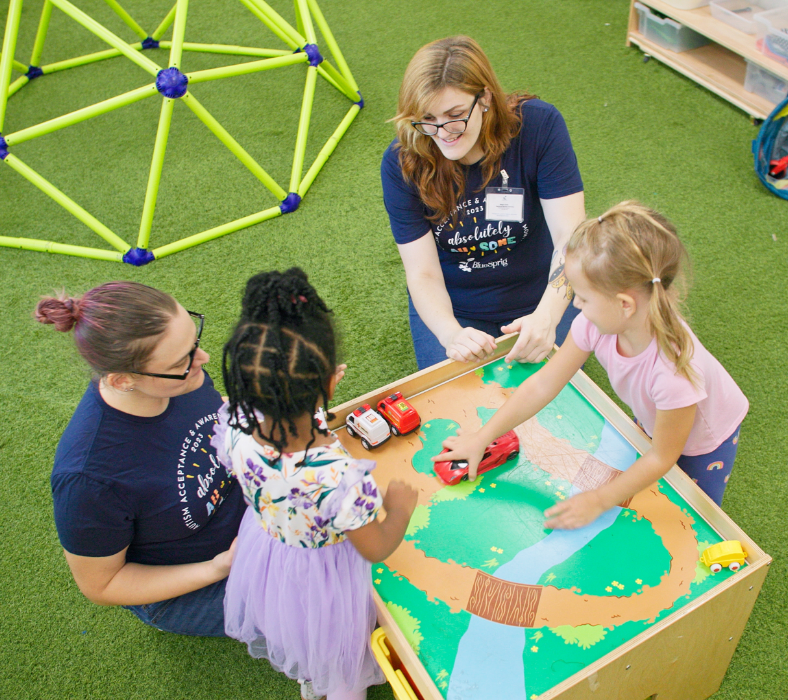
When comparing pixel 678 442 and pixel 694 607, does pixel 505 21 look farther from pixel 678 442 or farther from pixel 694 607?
pixel 694 607

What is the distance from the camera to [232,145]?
2.43m

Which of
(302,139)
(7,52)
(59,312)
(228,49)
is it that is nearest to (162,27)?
(228,49)

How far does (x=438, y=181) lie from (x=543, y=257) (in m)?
0.37

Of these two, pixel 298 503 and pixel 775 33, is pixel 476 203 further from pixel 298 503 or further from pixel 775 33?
pixel 775 33

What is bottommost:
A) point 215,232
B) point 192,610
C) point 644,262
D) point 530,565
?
point 192,610

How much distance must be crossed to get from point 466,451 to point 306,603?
1.21ft

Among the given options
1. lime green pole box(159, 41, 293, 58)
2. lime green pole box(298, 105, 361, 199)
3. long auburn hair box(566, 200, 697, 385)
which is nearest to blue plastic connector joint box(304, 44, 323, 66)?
lime green pole box(298, 105, 361, 199)

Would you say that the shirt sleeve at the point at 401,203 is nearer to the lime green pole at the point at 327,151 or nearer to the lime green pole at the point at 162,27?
the lime green pole at the point at 327,151

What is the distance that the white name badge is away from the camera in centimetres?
153

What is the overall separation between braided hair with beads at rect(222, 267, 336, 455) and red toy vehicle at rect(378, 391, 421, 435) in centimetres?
A: 39

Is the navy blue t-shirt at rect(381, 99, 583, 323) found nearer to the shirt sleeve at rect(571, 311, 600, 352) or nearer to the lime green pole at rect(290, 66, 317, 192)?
the shirt sleeve at rect(571, 311, 600, 352)

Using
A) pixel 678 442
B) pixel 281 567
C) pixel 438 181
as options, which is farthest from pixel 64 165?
pixel 678 442

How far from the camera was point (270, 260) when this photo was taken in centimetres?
242

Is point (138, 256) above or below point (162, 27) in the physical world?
below
